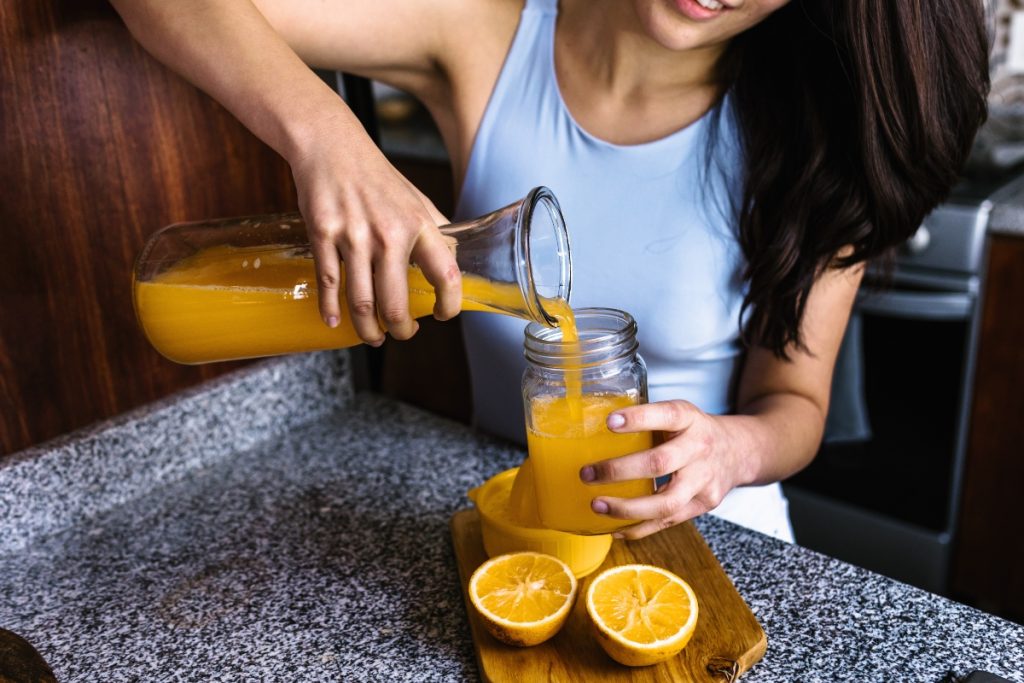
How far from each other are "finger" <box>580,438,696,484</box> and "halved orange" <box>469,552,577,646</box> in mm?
101

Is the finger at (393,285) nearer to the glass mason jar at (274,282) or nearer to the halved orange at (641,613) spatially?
the glass mason jar at (274,282)

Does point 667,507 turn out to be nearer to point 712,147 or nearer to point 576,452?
point 576,452

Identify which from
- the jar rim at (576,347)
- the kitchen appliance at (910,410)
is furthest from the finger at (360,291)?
the kitchen appliance at (910,410)

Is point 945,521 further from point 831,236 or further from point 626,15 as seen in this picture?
point 626,15

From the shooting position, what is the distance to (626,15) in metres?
1.15

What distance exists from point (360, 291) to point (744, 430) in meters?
0.46

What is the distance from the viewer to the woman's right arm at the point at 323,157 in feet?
2.39

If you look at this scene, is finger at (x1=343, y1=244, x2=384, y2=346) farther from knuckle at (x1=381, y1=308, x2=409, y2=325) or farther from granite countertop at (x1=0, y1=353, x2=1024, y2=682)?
granite countertop at (x1=0, y1=353, x2=1024, y2=682)

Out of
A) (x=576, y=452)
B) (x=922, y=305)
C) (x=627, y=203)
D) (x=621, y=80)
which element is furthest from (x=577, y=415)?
(x=922, y=305)

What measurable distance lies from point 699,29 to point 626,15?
0.17 meters

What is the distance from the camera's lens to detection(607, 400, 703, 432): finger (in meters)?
0.77

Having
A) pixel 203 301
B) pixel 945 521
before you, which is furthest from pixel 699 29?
pixel 945 521

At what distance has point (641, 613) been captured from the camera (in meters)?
0.77

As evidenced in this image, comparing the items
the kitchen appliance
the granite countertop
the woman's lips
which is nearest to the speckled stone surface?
the granite countertop
